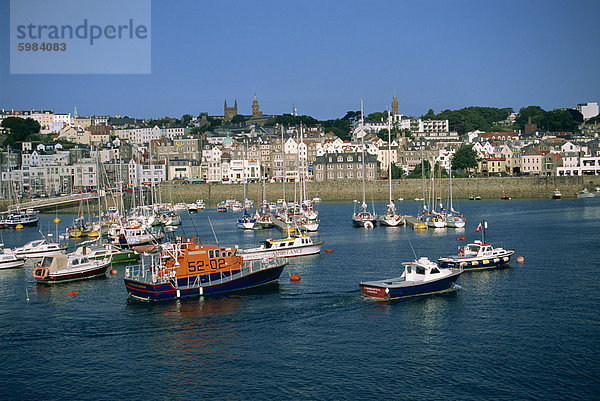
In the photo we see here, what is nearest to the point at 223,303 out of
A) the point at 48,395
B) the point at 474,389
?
the point at 48,395

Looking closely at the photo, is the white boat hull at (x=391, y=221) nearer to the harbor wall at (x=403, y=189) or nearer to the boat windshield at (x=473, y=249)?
the boat windshield at (x=473, y=249)

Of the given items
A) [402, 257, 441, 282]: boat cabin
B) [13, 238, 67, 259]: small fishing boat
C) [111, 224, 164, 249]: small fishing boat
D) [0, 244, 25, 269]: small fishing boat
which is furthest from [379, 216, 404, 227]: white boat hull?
[0, 244, 25, 269]: small fishing boat

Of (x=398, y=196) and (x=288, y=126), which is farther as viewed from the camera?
(x=288, y=126)

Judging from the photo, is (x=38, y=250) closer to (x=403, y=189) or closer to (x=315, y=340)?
(x=315, y=340)

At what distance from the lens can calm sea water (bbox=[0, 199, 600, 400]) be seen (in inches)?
871

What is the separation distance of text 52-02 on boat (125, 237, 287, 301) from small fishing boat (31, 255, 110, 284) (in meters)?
6.63

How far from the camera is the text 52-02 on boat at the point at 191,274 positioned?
32719 mm

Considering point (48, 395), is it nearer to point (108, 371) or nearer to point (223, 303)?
point (108, 371)

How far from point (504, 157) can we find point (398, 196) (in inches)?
1339

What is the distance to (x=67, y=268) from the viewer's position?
39.1m

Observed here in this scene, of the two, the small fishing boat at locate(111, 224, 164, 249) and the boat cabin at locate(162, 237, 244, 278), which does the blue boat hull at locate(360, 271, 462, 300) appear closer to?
the boat cabin at locate(162, 237, 244, 278)

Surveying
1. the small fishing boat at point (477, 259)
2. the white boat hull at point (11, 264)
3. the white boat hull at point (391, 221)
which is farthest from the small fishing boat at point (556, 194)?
the white boat hull at point (11, 264)

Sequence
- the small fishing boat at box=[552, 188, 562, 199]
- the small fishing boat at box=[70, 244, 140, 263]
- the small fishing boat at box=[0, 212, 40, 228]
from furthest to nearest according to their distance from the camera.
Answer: the small fishing boat at box=[552, 188, 562, 199]
the small fishing boat at box=[0, 212, 40, 228]
the small fishing boat at box=[70, 244, 140, 263]

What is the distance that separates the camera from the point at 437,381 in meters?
22.2
